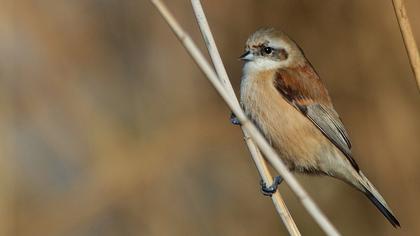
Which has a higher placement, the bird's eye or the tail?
the bird's eye

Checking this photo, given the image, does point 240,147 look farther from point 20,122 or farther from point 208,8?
point 20,122

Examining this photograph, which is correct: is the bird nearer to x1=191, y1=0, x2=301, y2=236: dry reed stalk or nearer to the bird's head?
the bird's head

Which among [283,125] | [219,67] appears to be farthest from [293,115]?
[219,67]

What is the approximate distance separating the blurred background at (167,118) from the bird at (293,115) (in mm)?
1477

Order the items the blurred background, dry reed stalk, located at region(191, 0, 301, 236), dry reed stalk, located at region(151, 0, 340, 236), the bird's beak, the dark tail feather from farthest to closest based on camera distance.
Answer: the blurred background
the bird's beak
the dark tail feather
dry reed stalk, located at region(191, 0, 301, 236)
dry reed stalk, located at region(151, 0, 340, 236)

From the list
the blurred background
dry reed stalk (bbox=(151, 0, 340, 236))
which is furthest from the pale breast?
the blurred background

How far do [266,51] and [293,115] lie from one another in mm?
427

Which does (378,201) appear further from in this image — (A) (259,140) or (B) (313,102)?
(A) (259,140)

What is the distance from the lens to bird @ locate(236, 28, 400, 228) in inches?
167

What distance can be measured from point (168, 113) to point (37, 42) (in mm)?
1184

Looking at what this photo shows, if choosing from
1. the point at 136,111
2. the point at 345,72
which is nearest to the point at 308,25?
the point at 345,72

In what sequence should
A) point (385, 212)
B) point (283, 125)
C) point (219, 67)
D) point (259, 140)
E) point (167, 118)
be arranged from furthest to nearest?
point (167, 118)
point (283, 125)
point (385, 212)
point (219, 67)
point (259, 140)

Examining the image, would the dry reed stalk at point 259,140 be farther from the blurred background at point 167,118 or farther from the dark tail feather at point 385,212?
the blurred background at point 167,118

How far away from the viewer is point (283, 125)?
427cm
